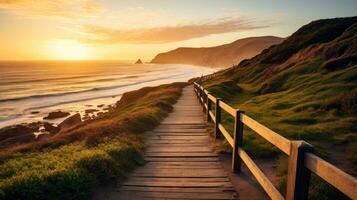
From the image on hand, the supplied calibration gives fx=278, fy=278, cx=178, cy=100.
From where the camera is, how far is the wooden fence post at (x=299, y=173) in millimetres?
3080

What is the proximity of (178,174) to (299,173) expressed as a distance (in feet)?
11.3

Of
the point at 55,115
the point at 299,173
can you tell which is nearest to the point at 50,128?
the point at 55,115

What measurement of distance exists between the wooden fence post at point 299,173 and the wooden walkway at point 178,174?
205 centimetres

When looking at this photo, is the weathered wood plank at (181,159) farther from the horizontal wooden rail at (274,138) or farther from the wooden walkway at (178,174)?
the horizontal wooden rail at (274,138)

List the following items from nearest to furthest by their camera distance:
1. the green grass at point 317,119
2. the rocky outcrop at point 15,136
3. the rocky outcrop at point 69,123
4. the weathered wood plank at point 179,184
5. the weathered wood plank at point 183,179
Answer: the weathered wood plank at point 179,184, the weathered wood plank at point 183,179, the green grass at point 317,119, the rocky outcrop at point 15,136, the rocky outcrop at point 69,123

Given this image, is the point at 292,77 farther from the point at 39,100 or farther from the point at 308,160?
the point at 39,100

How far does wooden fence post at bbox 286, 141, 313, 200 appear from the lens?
10.1 ft

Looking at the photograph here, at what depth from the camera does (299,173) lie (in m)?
3.11

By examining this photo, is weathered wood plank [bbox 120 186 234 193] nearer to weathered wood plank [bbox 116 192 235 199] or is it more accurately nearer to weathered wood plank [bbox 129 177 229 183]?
weathered wood plank [bbox 116 192 235 199]

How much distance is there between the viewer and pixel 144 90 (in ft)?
136

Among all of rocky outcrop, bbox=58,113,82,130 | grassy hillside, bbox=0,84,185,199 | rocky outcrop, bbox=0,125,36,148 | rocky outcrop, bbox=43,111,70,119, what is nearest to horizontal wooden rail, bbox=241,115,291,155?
grassy hillside, bbox=0,84,185,199

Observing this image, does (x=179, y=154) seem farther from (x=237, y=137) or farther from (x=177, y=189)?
(x=177, y=189)

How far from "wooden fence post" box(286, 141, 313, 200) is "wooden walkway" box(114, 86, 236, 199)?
6.73 feet

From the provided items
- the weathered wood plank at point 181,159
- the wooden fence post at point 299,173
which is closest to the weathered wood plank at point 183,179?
the weathered wood plank at point 181,159
